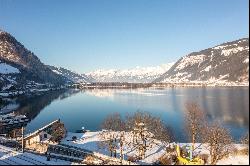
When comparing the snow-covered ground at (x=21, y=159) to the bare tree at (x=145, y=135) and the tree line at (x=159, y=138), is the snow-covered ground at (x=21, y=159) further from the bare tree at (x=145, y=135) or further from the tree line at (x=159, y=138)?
the bare tree at (x=145, y=135)

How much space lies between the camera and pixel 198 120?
79312 mm

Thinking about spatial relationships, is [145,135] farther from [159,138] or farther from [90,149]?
[90,149]

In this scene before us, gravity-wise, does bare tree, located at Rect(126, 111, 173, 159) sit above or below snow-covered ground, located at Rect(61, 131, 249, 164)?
above

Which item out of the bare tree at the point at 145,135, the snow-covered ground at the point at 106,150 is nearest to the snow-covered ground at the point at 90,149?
the snow-covered ground at the point at 106,150

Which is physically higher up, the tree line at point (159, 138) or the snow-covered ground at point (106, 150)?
the tree line at point (159, 138)

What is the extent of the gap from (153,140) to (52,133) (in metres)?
23.5

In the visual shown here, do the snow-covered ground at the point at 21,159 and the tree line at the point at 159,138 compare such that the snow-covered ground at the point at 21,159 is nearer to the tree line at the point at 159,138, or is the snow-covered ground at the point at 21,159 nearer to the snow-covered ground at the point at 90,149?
the snow-covered ground at the point at 90,149

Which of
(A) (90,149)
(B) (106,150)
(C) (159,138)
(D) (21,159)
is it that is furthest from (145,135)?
(D) (21,159)

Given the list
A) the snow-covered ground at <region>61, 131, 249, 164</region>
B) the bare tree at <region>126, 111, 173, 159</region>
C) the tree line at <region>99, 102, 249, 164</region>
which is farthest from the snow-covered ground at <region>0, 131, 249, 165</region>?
the bare tree at <region>126, 111, 173, 159</region>

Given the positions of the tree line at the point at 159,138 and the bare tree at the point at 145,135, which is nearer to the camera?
the tree line at the point at 159,138

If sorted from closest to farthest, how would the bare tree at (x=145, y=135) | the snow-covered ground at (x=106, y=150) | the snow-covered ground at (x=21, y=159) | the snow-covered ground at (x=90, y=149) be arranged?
the snow-covered ground at (x=21, y=159), the snow-covered ground at (x=90, y=149), the snow-covered ground at (x=106, y=150), the bare tree at (x=145, y=135)

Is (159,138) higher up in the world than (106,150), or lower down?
higher up

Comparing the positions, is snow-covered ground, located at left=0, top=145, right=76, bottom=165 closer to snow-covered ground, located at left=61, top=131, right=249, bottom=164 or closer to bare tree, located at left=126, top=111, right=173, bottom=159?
snow-covered ground, located at left=61, top=131, right=249, bottom=164

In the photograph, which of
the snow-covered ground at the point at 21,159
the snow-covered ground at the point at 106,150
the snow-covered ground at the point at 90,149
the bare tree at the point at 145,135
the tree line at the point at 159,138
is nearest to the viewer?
the snow-covered ground at the point at 21,159
